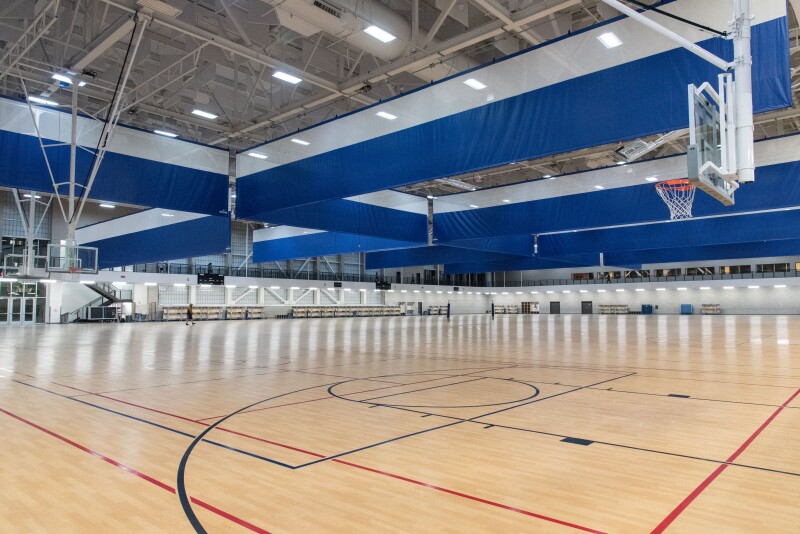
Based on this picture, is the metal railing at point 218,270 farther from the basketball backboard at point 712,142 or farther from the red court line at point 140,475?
the basketball backboard at point 712,142

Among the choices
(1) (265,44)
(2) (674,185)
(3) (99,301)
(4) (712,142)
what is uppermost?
(1) (265,44)

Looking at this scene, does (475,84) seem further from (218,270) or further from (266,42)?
(218,270)

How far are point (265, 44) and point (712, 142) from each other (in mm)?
11494

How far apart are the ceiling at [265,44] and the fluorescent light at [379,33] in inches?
6.0

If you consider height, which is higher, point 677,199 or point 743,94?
point 677,199

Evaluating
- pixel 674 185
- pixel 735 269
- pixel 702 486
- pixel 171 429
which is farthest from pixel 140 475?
pixel 735 269

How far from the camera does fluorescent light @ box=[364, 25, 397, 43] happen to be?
12.0 meters

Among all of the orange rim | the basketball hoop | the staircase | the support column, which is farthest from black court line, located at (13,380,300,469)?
the staircase

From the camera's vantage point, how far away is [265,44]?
14.3 m

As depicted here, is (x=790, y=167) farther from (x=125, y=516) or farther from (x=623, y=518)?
(x=125, y=516)

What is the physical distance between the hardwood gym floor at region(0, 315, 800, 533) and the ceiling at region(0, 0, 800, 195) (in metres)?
8.02

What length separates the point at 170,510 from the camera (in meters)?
3.41

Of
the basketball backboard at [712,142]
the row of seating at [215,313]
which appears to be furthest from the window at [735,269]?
the basketball backboard at [712,142]

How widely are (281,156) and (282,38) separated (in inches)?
129
